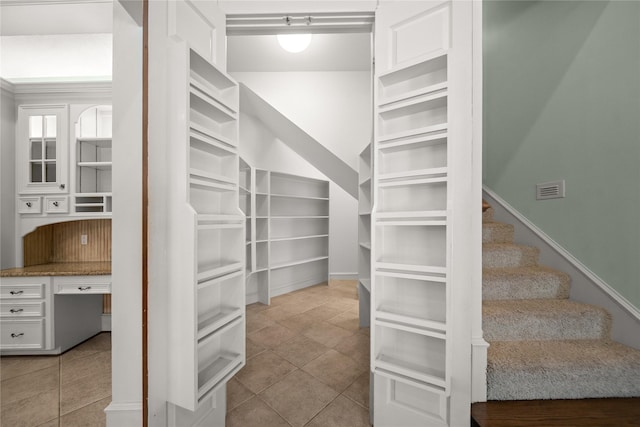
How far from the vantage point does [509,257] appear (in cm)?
215

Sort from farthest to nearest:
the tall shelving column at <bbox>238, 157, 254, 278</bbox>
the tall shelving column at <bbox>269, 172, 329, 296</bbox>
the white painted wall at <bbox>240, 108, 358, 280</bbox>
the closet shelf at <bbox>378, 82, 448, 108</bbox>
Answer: the white painted wall at <bbox>240, 108, 358, 280</bbox> < the tall shelving column at <bbox>269, 172, 329, 296</bbox> < the tall shelving column at <bbox>238, 157, 254, 278</bbox> < the closet shelf at <bbox>378, 82, 448, 108</bbox>

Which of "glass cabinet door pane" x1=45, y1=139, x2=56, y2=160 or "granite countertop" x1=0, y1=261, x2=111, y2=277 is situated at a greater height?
"glass cabinet door pane" x1=45, y1=139, x2=56, y2=160

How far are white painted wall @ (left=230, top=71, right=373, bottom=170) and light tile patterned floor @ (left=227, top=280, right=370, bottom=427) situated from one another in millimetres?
2747

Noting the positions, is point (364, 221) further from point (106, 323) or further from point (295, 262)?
point (106, 323)

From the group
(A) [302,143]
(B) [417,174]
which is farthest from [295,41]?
Result: (B) [417,174]

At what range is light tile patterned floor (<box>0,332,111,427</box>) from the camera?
4.77 feet

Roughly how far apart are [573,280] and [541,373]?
92 centimetres

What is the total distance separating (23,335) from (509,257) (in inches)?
160

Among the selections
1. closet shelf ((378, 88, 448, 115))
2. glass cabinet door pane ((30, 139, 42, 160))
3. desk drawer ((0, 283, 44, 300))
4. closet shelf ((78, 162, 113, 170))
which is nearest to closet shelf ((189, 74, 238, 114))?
closet shelf ((378, 88, 448, 115))

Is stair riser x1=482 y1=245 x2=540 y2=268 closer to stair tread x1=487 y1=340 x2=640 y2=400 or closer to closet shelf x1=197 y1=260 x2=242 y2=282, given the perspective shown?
stair tread x1=487 y1=340 x2=640 y2=400

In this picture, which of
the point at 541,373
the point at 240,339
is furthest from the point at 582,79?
the point at 240,339

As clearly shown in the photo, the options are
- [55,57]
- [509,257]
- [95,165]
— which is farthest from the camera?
[95,165]

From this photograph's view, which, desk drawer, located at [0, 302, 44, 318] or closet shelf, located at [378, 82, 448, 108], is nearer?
closet shelf, located at [378, 82, 448, 108]

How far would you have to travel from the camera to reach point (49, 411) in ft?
5.02
